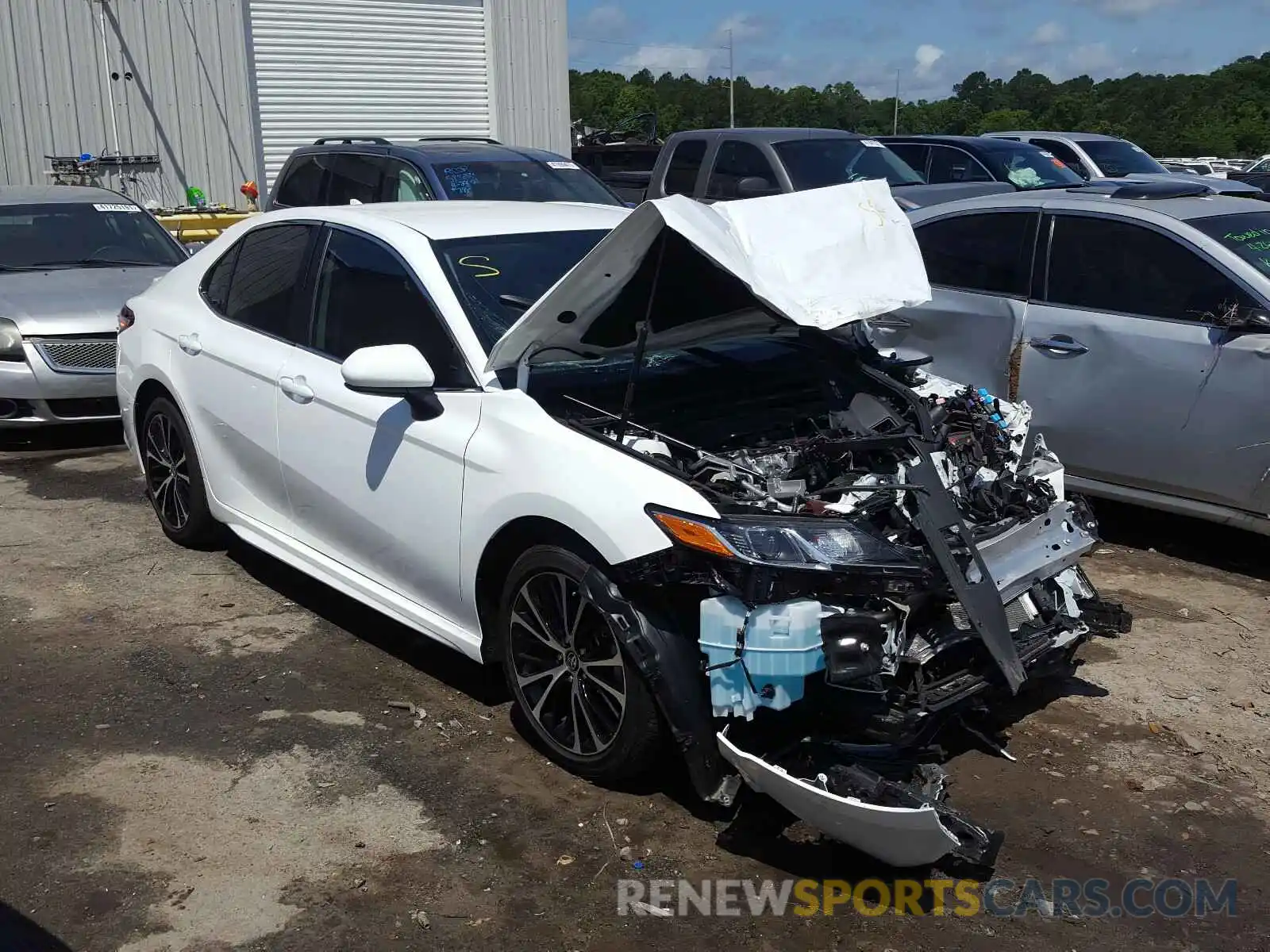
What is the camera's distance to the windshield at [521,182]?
9.63 meters

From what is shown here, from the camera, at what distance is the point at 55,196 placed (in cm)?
965

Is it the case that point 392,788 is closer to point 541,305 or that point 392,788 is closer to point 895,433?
point 541,305

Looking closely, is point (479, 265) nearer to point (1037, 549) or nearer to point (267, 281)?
point (267, 281)

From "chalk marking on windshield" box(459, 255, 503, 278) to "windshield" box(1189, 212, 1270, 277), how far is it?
3.44 m

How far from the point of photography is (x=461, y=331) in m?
4.32

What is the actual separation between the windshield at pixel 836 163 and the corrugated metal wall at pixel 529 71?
9381 mm

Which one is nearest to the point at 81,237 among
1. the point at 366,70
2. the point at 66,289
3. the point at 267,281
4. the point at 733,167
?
the point at 66,289

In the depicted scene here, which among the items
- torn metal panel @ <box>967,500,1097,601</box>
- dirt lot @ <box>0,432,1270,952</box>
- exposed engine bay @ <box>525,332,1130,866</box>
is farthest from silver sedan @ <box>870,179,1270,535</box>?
exposed engine bay @ <box>525,332,1130,866</box>

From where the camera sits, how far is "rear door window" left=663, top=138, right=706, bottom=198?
1222cm

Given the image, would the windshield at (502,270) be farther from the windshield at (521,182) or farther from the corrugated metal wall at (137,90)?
the corrugated metal wall at (137,90)

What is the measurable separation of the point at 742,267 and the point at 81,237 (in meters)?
7.18

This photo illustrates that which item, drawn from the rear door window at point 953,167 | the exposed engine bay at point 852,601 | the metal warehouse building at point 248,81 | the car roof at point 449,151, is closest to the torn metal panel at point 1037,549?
the exposed engine bay at point 852,601

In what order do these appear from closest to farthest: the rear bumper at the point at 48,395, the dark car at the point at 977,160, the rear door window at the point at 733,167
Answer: the rear bumper at the point at 48,395 → the rear door window at the point at 733,167 → the dark car at the point at 977,160

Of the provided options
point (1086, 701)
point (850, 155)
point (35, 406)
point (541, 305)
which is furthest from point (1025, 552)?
point (850, 155)
